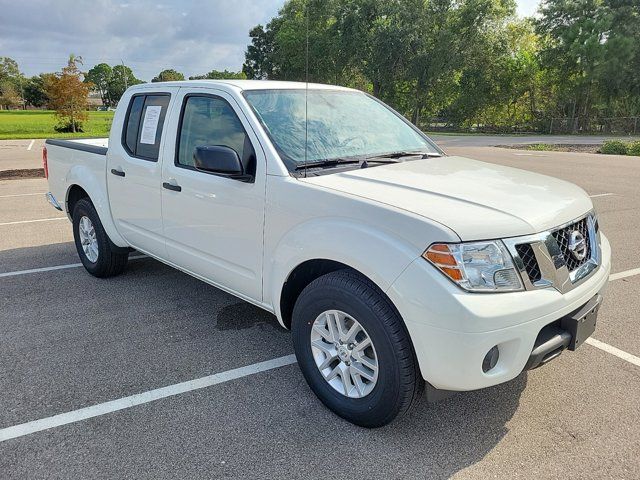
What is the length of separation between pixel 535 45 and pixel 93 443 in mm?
53896

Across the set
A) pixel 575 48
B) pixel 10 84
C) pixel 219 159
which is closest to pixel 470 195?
pixel 219 159

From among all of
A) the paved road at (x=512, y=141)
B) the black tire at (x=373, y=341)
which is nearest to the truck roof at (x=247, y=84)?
the black tire at (x=373, y=341)

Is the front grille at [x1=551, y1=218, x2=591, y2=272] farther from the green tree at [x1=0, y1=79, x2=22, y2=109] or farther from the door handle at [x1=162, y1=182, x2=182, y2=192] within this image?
the green tree at [x1=0, y1=79, x2=22, y2=109]

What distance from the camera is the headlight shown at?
2.30 metres

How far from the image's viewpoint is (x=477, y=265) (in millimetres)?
2334

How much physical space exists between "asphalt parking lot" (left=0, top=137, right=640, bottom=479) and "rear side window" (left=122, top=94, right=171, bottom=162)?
1.40 meters

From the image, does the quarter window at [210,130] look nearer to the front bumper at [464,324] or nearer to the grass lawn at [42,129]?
the front bumper at [464,324]

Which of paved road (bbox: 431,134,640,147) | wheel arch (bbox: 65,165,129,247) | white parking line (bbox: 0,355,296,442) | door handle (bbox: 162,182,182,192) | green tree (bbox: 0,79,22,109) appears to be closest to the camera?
white parking line (bbox: 0,355,296,442)

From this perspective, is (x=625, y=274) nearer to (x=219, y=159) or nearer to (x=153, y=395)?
(x=219, y=159)

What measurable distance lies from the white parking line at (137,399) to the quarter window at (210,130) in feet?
4.42

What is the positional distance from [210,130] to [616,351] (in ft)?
11.2

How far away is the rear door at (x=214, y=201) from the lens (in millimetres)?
3209

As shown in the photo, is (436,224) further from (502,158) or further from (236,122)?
(502,158)

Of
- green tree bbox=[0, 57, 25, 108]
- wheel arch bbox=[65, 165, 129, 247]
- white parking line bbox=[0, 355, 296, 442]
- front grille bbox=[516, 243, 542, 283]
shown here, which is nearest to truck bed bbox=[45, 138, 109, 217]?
wheel arch bbox=[65, 165, 129, 247]
